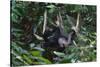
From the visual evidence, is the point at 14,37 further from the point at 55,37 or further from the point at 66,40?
the point at 66,40

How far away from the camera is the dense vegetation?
182cm

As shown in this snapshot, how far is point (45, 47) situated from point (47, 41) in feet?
0.21

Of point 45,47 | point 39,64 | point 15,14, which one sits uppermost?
point 15,14

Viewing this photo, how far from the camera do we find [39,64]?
6.15 feet

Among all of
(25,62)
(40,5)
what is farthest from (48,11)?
(25,62)

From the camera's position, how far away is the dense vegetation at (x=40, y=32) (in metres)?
1.82

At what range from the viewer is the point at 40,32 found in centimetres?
189
